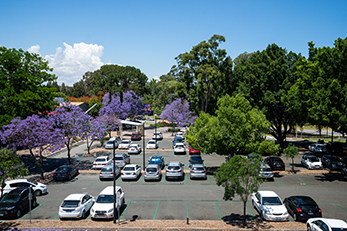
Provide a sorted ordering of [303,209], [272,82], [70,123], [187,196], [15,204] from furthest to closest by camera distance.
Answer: [272,82] → [70,123] → [187,196] → [15,204] → [303,209]

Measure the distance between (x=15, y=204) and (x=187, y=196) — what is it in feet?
40.4

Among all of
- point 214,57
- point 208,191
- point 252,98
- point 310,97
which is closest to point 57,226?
point 208,191

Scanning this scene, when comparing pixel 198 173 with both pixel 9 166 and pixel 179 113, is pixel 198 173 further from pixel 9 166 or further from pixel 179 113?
pixel 179 113

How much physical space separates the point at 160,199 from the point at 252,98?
2485 centimetres

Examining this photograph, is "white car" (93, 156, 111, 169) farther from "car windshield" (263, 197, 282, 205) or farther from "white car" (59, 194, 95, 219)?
"car windshield" (263, 197, 282, 205)

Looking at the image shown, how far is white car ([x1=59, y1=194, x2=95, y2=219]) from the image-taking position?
17.0m

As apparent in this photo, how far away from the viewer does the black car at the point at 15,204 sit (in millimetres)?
17750

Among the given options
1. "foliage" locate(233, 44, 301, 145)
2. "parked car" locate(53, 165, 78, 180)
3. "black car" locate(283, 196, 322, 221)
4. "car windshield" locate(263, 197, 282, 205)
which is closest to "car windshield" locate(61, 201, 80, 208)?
"parked car" locate(53, 165, 78, 180)

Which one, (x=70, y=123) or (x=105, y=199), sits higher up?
(x=70, y=123)

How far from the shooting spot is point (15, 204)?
18.1 m

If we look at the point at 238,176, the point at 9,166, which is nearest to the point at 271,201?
the point at 238,176

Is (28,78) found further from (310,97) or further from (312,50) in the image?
(312,50)

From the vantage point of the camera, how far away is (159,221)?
16.8 meters

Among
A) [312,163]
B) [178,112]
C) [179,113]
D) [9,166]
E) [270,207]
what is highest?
[178,112]
